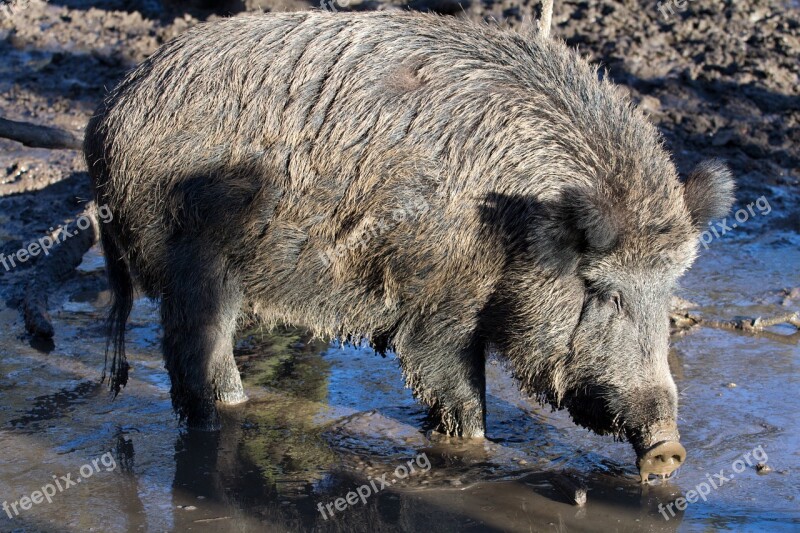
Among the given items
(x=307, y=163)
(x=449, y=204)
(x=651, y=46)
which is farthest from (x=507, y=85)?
(x=651, y=46)

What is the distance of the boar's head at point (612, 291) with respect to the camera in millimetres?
4875

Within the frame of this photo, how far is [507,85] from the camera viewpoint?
537 cm

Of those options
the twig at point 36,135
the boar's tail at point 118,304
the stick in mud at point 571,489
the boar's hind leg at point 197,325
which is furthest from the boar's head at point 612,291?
the twig at point 36,135

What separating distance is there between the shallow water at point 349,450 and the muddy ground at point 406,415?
0.5 inches

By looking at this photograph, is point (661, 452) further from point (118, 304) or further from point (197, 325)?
point (118, 304)

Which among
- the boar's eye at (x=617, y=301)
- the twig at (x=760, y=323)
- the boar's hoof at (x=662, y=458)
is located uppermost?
the boar's eye at (x=617, y=301)

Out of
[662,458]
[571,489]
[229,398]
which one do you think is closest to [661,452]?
[662,458]

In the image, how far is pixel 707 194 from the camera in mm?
5148

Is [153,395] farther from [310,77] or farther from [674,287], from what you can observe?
[674,287]

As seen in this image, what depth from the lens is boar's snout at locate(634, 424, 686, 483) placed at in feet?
15.7

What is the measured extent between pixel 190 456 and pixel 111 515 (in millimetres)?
720

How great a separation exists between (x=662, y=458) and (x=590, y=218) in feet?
3.95

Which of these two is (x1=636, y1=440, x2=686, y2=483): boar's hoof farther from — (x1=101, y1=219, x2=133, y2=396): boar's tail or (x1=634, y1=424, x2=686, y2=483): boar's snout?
(x1=101, y1=219, x2=133, y2=396): boar's tail

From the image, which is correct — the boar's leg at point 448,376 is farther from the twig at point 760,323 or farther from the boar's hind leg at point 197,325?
the twig at point 760,323
